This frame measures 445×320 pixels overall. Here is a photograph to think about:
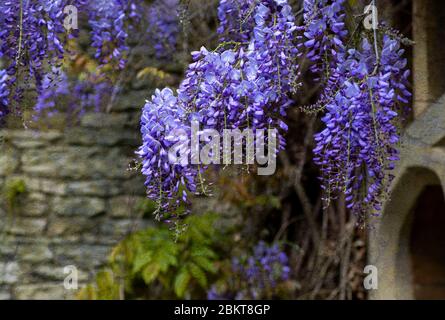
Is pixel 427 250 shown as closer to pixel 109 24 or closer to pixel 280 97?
pixel 280 97

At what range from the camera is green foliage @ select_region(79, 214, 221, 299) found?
304 centimetres

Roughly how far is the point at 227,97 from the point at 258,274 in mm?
1668

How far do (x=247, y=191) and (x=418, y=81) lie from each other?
1219 mm

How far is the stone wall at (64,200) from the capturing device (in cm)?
324

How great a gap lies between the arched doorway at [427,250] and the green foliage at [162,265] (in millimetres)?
917

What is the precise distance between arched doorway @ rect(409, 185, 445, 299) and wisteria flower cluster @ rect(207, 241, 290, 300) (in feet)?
2.28

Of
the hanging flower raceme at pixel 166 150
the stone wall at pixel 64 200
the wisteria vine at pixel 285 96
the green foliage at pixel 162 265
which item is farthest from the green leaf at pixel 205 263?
the hanging flower raceme at pixel 166 150

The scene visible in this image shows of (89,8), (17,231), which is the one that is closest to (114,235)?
(17,231)

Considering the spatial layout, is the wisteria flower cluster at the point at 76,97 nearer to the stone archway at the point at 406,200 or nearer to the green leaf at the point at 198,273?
the green leaf at the point at 198,273

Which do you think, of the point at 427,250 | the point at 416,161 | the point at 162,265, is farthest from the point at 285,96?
the point at 162,265

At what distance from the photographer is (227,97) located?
1.75 meters

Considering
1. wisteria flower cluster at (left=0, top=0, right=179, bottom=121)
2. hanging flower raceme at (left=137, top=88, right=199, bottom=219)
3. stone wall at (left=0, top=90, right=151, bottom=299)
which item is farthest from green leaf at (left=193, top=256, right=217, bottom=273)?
hanging flower raceme at (left=137, top=88, right=199, bottom=219)

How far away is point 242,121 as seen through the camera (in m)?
1.76

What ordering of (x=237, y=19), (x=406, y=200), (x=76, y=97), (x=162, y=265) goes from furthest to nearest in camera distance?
(x=76, y=97)
(x=162, y=265)
(x=406, y=200)
(x=237, y=19)
